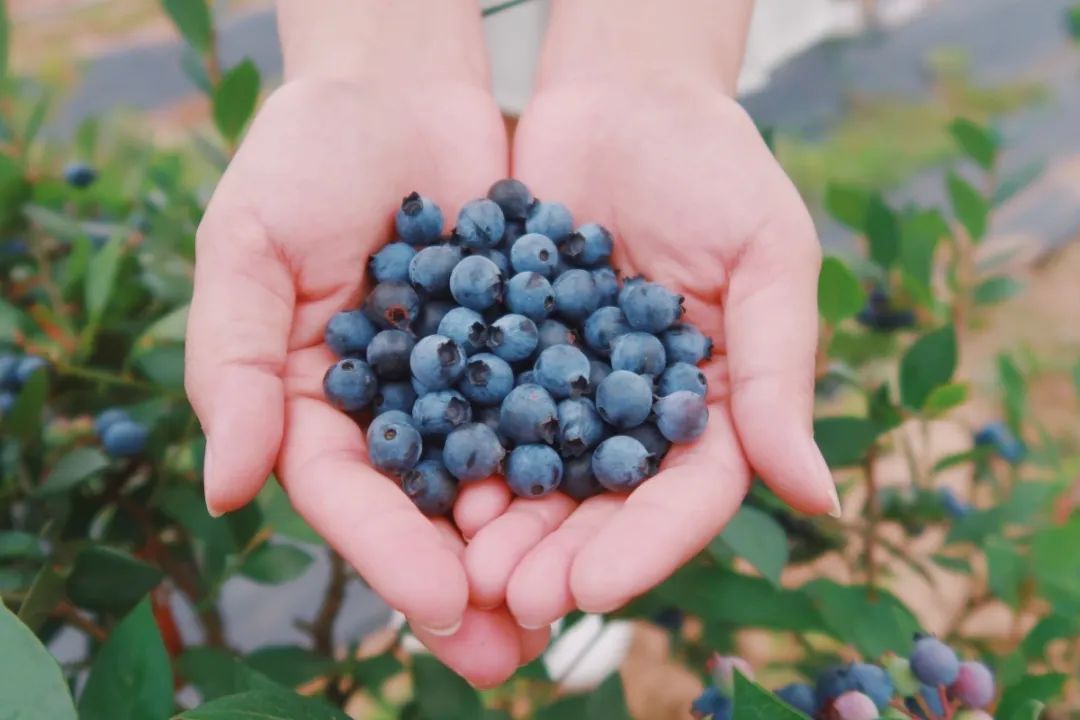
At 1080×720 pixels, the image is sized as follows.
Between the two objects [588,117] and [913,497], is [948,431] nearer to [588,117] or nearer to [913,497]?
[913,497]

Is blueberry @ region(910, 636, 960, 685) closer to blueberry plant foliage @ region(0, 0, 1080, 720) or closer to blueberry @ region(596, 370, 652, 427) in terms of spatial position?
blueberry plant foliage @ region(0, 0, 1080, 720)

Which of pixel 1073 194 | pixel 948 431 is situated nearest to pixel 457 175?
pixel 948 431

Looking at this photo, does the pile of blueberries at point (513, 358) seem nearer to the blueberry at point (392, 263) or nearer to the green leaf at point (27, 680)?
the blueberry at point (392, 263)

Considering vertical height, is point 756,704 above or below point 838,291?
above

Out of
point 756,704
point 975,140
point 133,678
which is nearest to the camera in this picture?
point 756,704

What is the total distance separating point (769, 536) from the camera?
0.85 meters

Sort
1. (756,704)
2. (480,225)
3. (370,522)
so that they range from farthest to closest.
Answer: (480,225) < (370,522) < (756,704)

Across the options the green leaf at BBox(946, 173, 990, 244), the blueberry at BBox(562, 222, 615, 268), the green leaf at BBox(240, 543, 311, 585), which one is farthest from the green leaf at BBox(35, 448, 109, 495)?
the green leaf at BBox(946, 173, 990, 244)

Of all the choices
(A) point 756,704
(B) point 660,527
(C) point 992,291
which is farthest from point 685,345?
(C) point 992,291

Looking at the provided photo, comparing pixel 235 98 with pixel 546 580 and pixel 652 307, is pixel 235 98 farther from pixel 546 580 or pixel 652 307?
pixel 546 580

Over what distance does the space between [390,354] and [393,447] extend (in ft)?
0.43

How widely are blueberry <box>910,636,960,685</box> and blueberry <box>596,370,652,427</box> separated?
289 mm

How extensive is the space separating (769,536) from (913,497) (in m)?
0.53

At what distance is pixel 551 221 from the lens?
1033 mm
